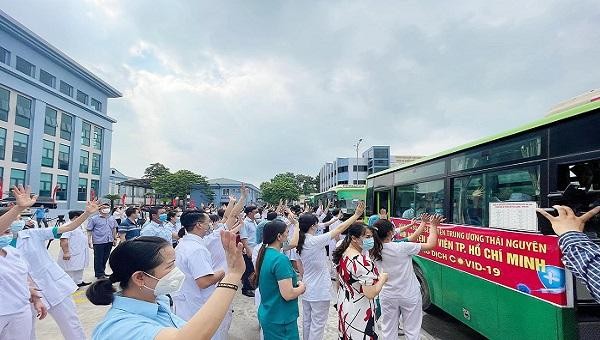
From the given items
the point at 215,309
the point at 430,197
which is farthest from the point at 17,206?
the point at 430,197

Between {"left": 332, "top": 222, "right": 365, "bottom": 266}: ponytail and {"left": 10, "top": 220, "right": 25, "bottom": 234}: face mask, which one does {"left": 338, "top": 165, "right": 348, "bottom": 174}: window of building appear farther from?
{"left": 332, "top": 222, "right": 365, "bottom": 266}: ponytail

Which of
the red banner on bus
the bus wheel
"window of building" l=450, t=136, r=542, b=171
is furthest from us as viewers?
the bus wheel

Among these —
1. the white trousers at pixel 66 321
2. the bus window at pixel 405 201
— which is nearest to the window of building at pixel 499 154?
the bus window at pixel 405 201

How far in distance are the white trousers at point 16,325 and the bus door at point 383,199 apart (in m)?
6.76

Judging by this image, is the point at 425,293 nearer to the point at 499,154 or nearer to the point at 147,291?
the point at 499,154

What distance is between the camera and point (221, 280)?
5.35 ft

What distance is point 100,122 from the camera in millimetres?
36406

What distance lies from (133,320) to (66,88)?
37860 millimetres

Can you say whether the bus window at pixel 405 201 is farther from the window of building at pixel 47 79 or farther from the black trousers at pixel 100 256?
the window of building at pixel 47 79

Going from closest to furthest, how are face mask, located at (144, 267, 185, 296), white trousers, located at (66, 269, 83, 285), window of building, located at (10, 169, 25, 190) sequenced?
face mask, located at (144, 267, 185, 296) < white trousers, located at (66, 269, 83, 285) < window of building, located at (10, 169, 25, 190)

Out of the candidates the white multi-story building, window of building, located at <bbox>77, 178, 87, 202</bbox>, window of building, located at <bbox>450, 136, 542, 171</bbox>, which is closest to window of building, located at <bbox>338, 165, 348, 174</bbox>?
the white multi-story building

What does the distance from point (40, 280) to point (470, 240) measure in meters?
5.23

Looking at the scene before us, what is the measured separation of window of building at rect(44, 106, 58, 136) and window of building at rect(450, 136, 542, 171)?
110ft

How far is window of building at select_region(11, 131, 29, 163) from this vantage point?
26.1 metres
